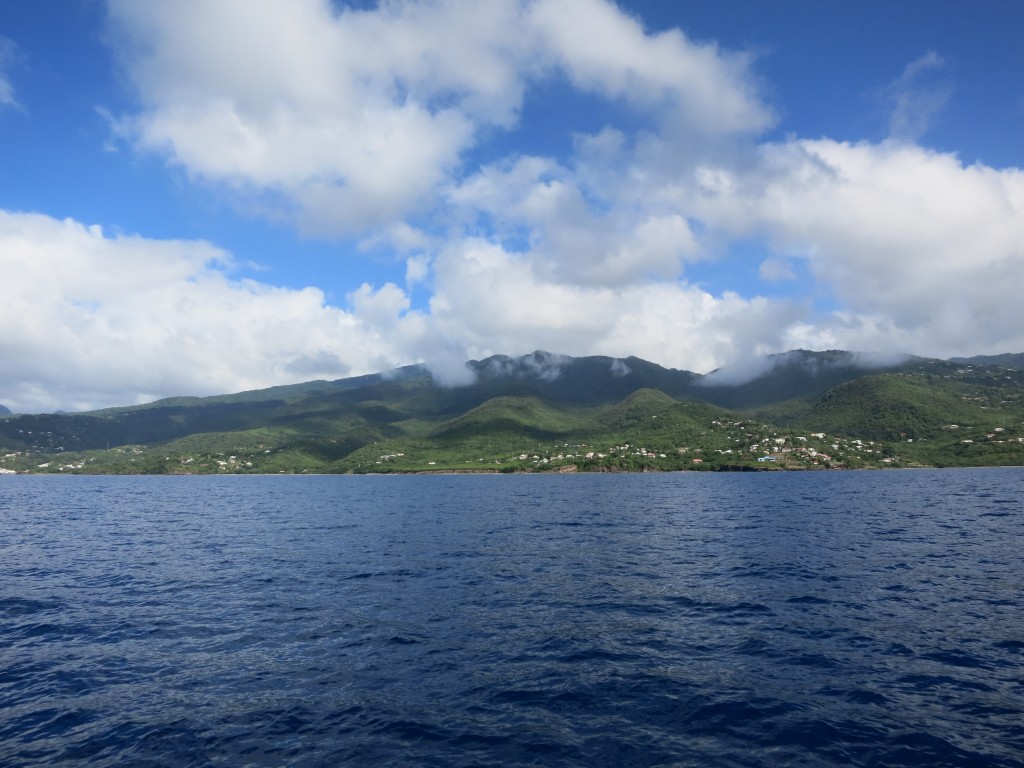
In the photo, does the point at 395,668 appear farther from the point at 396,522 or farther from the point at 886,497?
the point at 886,497

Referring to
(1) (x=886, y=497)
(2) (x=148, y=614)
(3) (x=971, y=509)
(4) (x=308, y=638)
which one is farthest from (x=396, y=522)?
(1) (x=886, y=497)

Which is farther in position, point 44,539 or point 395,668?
point 44,539

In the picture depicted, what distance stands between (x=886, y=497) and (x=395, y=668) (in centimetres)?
13867

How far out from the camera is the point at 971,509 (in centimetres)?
9888

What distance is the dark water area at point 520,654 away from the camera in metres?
21.8

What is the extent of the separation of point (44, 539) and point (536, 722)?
284ft

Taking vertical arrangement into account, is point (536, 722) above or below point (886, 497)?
above

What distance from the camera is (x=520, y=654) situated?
31562mm

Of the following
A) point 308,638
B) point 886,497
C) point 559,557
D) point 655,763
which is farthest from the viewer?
point 886,497

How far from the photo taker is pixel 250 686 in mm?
27312

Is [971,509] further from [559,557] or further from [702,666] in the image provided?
[702,666]

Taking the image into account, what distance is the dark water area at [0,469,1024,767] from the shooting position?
21844mm

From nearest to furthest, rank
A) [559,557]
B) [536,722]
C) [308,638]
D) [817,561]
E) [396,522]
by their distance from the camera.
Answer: [536,722]
[308,638]
[817,561]
[559,557]
[396,522]

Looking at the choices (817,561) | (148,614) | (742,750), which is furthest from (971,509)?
(148,614)
